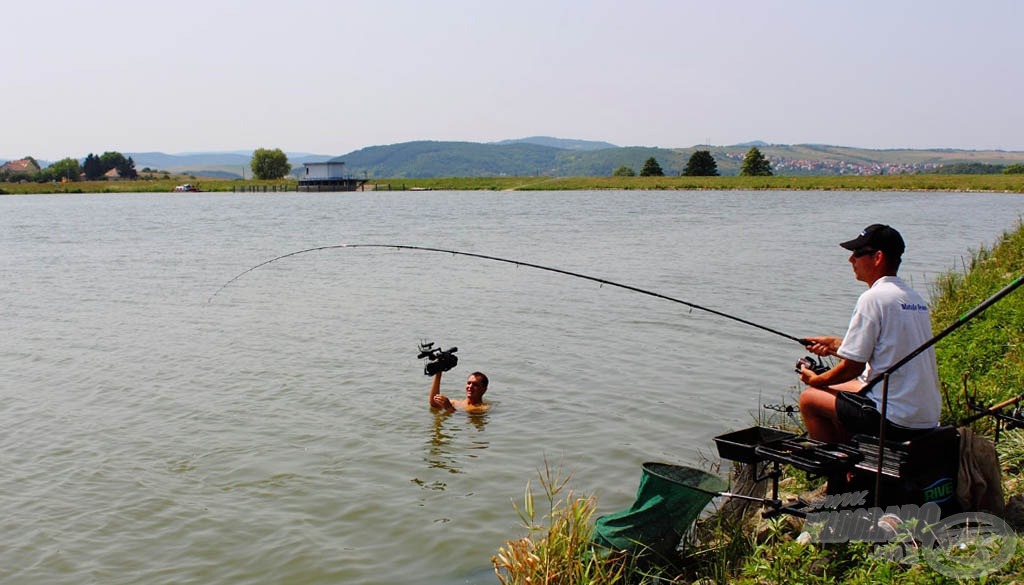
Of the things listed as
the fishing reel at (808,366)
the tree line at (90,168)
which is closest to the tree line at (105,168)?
the tree line at (90,168)

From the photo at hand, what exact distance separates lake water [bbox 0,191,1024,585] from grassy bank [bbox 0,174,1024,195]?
55789mm

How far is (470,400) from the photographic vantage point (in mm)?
10047

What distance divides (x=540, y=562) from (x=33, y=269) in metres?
23.5

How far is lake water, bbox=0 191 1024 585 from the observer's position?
6.77 meters

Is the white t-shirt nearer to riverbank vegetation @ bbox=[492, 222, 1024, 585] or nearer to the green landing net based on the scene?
riverbank vegetation @ bbox=[492, 222, 1024, 585]

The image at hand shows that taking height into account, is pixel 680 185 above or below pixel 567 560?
above

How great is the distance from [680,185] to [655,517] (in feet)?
282

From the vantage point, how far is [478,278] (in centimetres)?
2159

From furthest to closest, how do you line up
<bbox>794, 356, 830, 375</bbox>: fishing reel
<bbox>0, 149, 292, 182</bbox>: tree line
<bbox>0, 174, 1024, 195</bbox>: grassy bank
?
<bbox>0, 149, 292, 182</bbox>: tree line < <bbox>0, 174, 1024, 195</bbox>: grassy bank < <bbox>794, 356, 830, 375</bbox>: fishing reel

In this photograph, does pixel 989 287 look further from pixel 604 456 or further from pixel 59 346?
pixel 59 346

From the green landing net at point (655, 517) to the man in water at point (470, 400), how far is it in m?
4.82

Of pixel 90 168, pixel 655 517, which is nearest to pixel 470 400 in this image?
pixel 655 517

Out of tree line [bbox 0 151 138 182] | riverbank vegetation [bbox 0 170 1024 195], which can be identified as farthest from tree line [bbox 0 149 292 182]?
riverbank vegetation [bbox 0 170 1024 195]

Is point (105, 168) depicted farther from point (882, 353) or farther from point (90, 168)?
point (882, 353)
